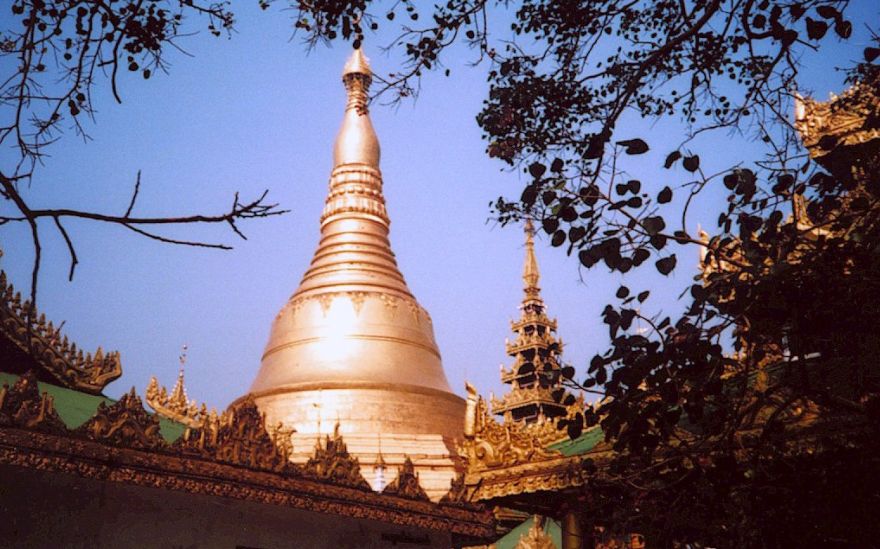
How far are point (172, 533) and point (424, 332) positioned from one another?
64.1 ft

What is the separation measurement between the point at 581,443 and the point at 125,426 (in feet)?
18.6

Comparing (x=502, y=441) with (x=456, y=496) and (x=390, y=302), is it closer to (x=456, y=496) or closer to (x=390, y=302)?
(x=456, y=496)

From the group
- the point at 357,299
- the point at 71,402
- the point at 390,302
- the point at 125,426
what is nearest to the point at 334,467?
the point at 125,426

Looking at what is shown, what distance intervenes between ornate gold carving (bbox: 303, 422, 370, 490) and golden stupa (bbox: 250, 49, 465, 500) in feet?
34.9

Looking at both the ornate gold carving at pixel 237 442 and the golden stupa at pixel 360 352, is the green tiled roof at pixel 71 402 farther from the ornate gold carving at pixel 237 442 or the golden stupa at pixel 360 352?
the golden stupa at pixel 360 352

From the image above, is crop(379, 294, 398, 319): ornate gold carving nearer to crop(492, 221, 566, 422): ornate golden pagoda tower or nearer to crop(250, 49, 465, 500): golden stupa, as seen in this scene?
crop(250, 49, 465, 500): golden stupa

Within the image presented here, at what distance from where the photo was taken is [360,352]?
28.0 metres

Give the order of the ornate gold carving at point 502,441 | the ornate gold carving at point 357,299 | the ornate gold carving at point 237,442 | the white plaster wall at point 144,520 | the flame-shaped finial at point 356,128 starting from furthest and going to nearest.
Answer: the flame-shaped finial at point 356,128 → the ornate gold carving at point 357,299 → the ornate gold carving at point 237,442 → the ornate gold carving at point 502,441 → the white plaster wall at point 144,520

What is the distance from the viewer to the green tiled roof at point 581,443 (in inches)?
429

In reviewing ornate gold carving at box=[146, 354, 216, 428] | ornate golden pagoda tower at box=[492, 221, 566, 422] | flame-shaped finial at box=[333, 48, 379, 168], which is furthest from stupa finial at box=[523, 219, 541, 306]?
ornate gold carving at box=[146, 354, 216, 428]

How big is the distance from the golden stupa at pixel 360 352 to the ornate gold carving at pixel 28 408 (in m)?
13.5

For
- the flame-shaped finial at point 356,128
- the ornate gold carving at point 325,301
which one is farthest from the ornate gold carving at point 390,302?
the flame-shaped finial at point 356,128

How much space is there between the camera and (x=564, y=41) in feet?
22.7

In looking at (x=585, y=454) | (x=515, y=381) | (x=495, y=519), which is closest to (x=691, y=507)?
(x=585, y=454)
